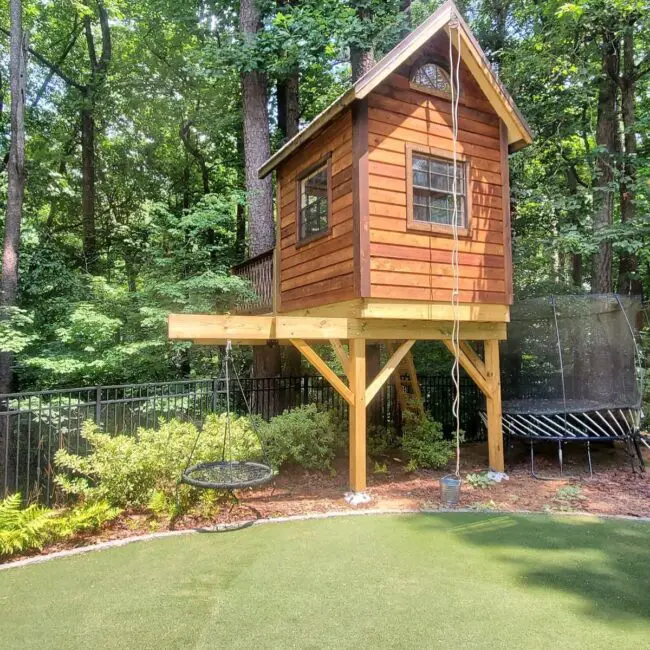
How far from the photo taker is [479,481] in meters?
6.35

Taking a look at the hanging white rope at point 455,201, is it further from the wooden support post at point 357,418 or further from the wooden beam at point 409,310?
the wooden support post at point 357,418

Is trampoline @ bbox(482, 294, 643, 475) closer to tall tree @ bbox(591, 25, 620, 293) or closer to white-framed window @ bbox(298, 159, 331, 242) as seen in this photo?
tall tree @ bbox(591, 25, 620, 293)

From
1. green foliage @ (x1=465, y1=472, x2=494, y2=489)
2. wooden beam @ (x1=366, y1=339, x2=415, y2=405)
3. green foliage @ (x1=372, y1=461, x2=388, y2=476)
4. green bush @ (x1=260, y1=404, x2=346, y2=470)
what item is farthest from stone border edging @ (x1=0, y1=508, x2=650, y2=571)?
green foliage @ (x1=372, y1=461, x2=388, y2=476)

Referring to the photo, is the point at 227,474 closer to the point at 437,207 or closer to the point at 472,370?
the point at 472,370

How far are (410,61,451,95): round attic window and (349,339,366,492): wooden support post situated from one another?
354 cm

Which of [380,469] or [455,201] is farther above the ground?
[455,201]

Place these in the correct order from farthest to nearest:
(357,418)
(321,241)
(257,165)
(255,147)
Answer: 1. (255,147)
2. (257,165)
3. (321,241)
4. (357,418)

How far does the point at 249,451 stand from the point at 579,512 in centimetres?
394

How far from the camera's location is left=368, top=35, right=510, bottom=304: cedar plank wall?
569 cm

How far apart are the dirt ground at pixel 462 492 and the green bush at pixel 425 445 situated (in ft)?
0.63

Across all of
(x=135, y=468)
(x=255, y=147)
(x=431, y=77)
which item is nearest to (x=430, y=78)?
(x=431, y=77)

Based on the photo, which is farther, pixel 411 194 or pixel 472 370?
pixel 472 370

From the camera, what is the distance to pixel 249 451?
6.00 metres

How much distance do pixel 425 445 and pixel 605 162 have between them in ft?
22.7
